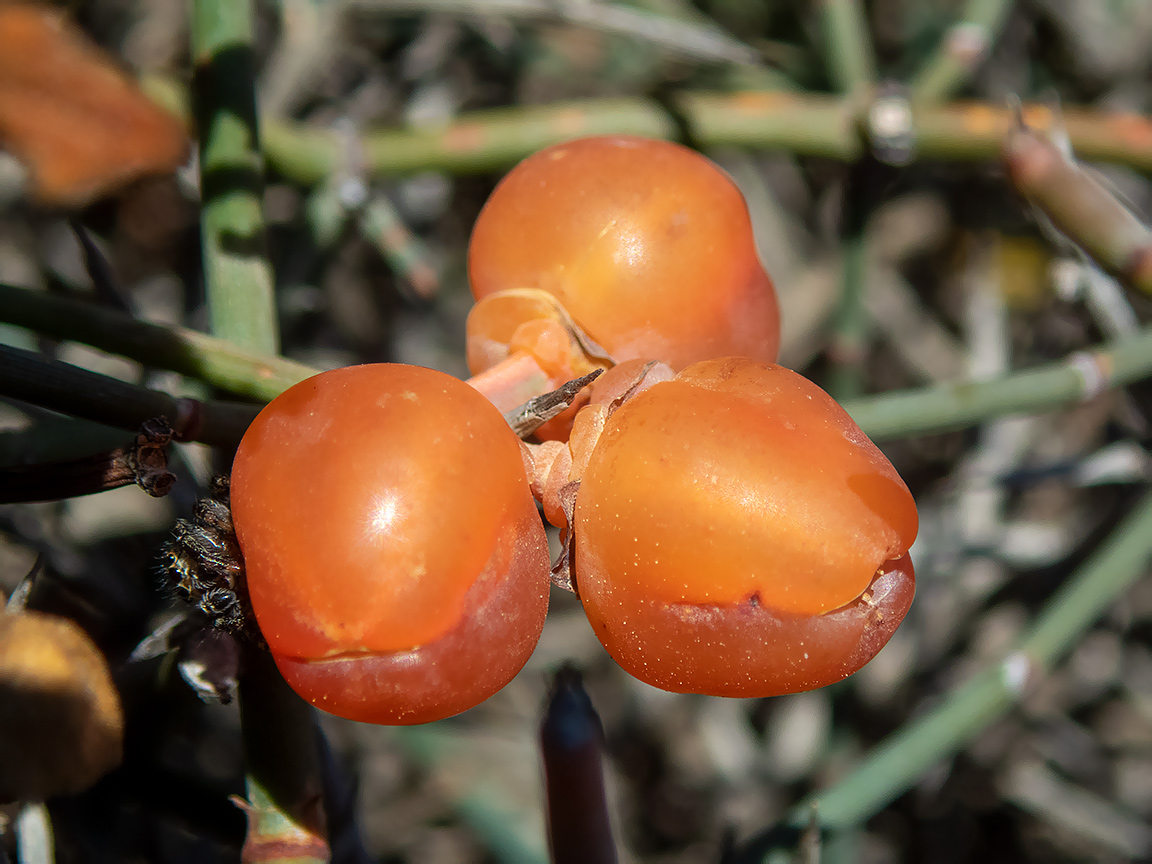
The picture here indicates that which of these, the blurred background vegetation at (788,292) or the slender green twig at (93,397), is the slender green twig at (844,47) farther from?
the slender green twig at (93,397)

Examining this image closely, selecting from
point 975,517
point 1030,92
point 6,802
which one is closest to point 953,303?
point 1030,92

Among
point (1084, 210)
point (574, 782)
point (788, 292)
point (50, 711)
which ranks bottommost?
point (788, 292)

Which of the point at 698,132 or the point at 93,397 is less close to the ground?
the point at 93,397

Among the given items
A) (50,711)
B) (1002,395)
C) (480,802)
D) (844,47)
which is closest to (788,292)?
(844,47)

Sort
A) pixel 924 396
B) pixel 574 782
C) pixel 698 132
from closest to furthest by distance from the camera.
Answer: pixel 574 782 → pixel 924 396 → pixel 698 132

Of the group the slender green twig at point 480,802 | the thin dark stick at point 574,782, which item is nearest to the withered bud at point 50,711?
the thin dark stick at point 574,782

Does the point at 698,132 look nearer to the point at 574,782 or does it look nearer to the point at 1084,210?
the point at 1084,210
